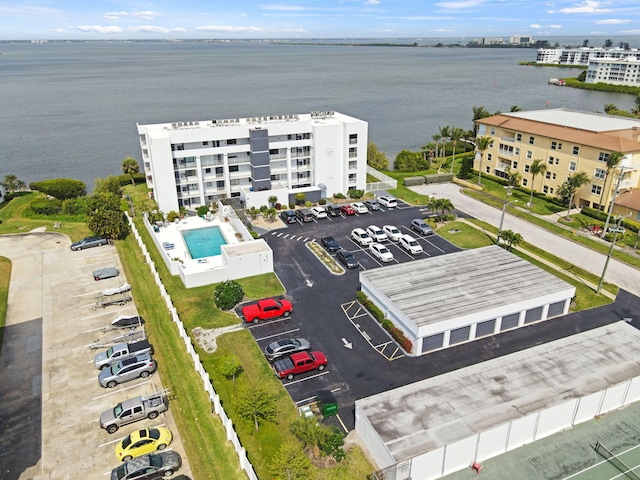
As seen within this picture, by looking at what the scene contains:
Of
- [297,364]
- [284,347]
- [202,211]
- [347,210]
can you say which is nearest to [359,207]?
[347,210]

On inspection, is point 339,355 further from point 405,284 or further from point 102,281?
point 102,281

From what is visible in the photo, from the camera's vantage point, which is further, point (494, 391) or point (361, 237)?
point (361, 237)

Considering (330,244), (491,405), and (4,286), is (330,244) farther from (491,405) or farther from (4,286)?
(4,286)

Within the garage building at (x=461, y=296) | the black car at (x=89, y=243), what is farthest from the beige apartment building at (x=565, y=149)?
the black car at (x=89, y=243)

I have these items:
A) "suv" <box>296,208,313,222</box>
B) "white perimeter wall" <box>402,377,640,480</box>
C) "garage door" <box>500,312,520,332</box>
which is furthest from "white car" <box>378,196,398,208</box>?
"white perimeter wall" <box>402,377,640,480</box>

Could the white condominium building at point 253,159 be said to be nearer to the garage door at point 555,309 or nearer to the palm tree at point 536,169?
the palm tree at point 536,169
